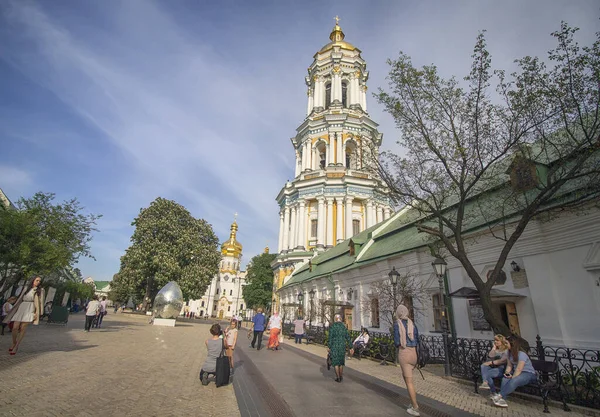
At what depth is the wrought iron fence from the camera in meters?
6.66

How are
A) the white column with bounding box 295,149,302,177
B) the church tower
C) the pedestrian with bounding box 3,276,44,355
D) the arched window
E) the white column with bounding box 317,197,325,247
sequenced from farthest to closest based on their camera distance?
the white column with bounding box 295,149,302,177 → the arched window → the church tower → the white column with bounding box 317,197,325,247 → the pedestrian with bounding box 3,276,44,355

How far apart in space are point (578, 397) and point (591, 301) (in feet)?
13.1

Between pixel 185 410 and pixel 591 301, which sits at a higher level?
pixel 591 301

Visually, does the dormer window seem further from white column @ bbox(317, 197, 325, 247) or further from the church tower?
white column @ bbox(317, 197, 325, 247)

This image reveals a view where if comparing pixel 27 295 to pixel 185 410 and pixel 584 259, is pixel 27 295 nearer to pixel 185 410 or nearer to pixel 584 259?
pixel 185 410

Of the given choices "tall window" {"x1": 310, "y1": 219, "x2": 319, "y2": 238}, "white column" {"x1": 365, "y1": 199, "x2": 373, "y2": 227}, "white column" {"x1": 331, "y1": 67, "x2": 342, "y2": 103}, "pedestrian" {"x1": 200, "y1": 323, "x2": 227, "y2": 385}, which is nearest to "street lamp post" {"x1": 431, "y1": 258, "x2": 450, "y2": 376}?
"pedestrian" {"x1": 200, "y1": 323, "x2": 227, "y2": 385}

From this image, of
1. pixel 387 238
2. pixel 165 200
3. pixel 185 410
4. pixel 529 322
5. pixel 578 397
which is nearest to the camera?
pixel 185 410

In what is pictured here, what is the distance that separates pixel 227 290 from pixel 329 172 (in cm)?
6334

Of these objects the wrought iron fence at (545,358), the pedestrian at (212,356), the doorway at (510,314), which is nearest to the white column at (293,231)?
the wrought iron fence at (545,358)

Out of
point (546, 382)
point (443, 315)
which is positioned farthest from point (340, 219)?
point (546, 382)

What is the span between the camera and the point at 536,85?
9734mm

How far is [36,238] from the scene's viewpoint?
15.3 meters

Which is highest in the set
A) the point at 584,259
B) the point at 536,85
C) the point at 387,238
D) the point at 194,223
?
the point at 194,223

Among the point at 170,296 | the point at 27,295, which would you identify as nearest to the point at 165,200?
the point at 170,296
